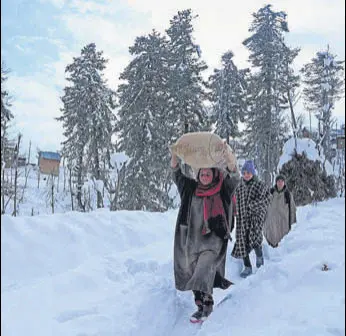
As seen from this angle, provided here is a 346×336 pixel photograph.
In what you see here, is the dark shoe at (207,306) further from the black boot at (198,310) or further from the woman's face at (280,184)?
the woman's face at (280,184)

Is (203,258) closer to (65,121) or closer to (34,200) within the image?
(65,121)

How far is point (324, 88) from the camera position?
2600cm

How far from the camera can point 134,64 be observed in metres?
22.9

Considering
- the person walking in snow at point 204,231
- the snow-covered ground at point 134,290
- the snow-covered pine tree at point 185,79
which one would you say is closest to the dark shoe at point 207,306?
the person walking in snow at point 204,231

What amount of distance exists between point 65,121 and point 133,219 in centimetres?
1956

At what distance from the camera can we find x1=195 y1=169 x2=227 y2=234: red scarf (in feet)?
13.7

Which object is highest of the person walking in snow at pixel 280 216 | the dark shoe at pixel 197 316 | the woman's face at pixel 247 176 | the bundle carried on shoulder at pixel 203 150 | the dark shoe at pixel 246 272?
the bundle carried on shoulder at pixel 203 150

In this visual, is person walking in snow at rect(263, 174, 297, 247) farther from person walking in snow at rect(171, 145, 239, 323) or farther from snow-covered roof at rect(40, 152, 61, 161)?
snow-covered roof at rect(40, 152, 61, 161)

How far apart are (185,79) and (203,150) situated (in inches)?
740

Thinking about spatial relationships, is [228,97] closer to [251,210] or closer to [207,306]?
[251,210]

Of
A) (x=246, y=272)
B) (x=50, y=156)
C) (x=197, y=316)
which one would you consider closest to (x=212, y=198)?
(x=197, y=316)

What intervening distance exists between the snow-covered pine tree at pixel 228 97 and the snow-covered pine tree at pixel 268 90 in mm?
743

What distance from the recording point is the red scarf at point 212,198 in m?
4.18

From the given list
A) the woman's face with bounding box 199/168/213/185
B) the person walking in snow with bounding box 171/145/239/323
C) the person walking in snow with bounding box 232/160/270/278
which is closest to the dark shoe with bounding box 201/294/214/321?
the person walking in snow with bounding box 171/145/239/323
